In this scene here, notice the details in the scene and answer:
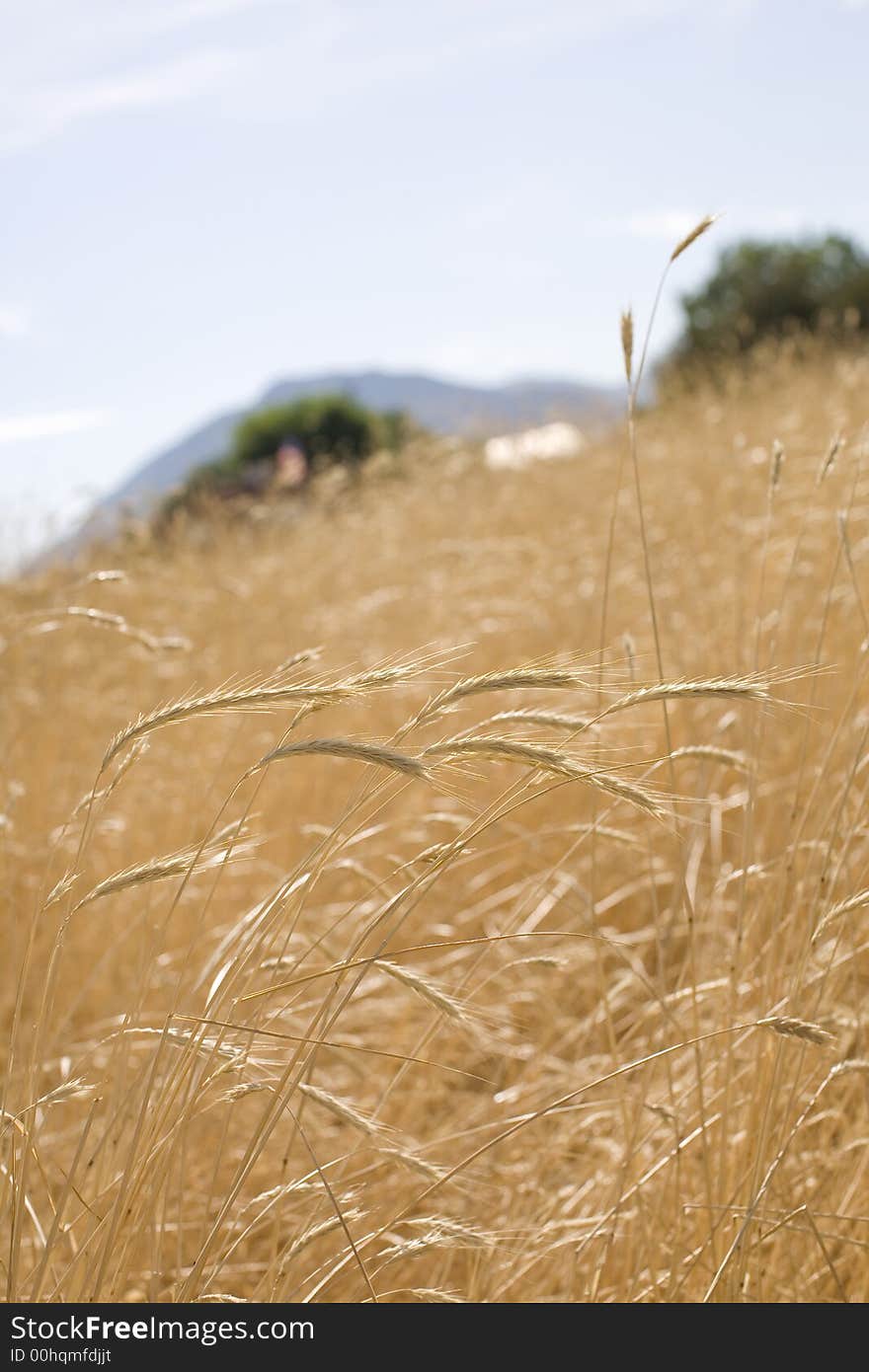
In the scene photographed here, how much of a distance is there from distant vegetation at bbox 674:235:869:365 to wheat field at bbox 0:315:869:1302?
1320 centimetres

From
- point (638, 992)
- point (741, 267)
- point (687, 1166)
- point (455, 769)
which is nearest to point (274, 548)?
point (638, 992)

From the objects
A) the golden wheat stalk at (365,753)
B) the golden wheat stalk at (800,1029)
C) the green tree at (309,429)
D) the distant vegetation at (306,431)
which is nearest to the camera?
the golden wheat stalk at (365,753)

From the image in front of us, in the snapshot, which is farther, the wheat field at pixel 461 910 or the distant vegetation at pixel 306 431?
the distant vegetation at pixel 306 431

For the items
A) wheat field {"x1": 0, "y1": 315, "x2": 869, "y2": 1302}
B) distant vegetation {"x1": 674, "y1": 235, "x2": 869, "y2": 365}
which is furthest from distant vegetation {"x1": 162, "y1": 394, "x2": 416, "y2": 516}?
wheat field {"x1": 0, "y1": 315, "x2": 869, "y2": 1302}

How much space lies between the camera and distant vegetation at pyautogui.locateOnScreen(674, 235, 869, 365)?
17.6 meters

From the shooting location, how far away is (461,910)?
2691 millimetres

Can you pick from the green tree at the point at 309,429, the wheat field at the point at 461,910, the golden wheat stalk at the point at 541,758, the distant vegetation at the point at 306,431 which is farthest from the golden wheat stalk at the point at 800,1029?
the green tree at the point at 309,429

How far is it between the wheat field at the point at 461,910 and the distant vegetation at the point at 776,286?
13.2 m

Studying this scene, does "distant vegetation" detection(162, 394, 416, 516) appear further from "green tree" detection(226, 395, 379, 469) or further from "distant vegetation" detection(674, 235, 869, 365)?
"distant vegetation" detection(674, 235, 869, 365)

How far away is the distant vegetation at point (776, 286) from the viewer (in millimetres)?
17641

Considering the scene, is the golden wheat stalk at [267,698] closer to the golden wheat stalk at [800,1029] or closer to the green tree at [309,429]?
the golden wheat stalk at [800,1029]

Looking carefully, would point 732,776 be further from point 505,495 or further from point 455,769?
point 505,495

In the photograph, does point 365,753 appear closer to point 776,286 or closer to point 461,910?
point 461,910
